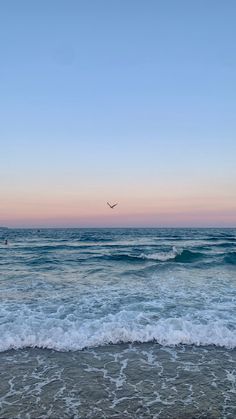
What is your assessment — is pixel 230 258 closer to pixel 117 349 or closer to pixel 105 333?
pixel 105 333

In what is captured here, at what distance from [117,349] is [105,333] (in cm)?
100

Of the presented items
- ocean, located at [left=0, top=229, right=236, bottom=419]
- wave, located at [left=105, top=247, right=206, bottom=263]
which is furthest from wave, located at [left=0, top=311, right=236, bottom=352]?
wave, located at [left=105, top=247, right=206, bottom=263]

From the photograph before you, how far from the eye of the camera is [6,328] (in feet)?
34.6

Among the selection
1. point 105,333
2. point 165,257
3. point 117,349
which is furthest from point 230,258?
point 117,349

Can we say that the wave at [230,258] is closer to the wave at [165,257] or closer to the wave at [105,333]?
the wave at [165,257]

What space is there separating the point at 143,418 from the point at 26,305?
26.6 ft

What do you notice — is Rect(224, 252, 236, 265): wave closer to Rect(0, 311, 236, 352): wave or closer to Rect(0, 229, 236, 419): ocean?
Rect(0, 229, 236, 419): ocean

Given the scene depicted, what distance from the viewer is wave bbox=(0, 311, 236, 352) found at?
31.9 ft

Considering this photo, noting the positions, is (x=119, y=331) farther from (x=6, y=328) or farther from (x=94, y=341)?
(x=6, y=328)

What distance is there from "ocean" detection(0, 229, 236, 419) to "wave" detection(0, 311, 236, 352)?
0.03m

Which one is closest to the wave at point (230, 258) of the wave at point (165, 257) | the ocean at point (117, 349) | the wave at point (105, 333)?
the wave at point (165, 257)

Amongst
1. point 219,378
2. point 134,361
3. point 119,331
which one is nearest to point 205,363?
point 219,378

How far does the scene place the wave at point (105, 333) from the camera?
9719 millimetres

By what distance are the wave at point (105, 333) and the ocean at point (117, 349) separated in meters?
0.03
